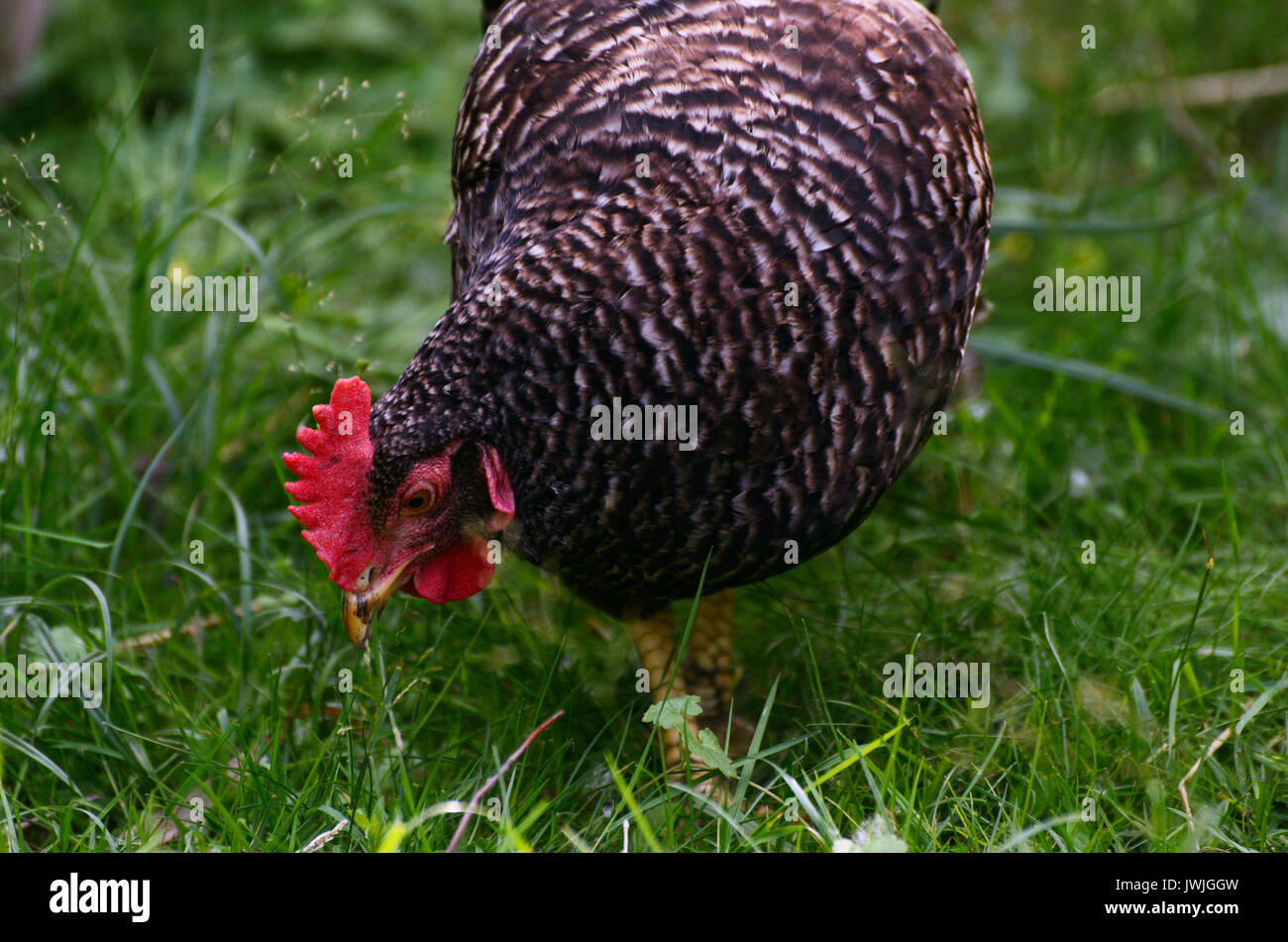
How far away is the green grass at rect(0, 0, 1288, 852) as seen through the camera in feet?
9.21

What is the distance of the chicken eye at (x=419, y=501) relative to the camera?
2.61 m

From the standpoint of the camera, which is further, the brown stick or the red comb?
the red comb

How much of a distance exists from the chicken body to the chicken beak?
200 millimetres

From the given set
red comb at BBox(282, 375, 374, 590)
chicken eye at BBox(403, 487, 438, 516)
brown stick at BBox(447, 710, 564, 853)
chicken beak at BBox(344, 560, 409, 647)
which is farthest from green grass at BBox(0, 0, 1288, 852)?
chicken eye at BBox(403, 487, 438, 516)

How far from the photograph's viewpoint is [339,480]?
265 cm

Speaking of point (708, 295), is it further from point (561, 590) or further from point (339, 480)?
point (561, 590)

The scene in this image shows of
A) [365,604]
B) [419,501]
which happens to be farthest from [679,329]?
[365,604]

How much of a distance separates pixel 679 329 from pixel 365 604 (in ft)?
2.96

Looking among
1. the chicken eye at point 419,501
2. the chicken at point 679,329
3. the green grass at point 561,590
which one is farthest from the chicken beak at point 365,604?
the green grass at point 561,590

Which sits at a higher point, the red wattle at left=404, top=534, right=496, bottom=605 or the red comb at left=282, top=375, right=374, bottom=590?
the red comb at left=282, top=375, right=374, bottom=590

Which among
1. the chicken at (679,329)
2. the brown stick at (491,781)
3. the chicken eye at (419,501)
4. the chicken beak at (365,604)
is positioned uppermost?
the chicken at (679,329)

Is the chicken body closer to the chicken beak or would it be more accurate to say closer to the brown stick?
the chicken beak

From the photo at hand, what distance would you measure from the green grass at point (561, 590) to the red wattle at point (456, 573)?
0.82 feet

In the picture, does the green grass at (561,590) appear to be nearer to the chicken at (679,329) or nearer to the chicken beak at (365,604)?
the chicken beak at (365,604)
